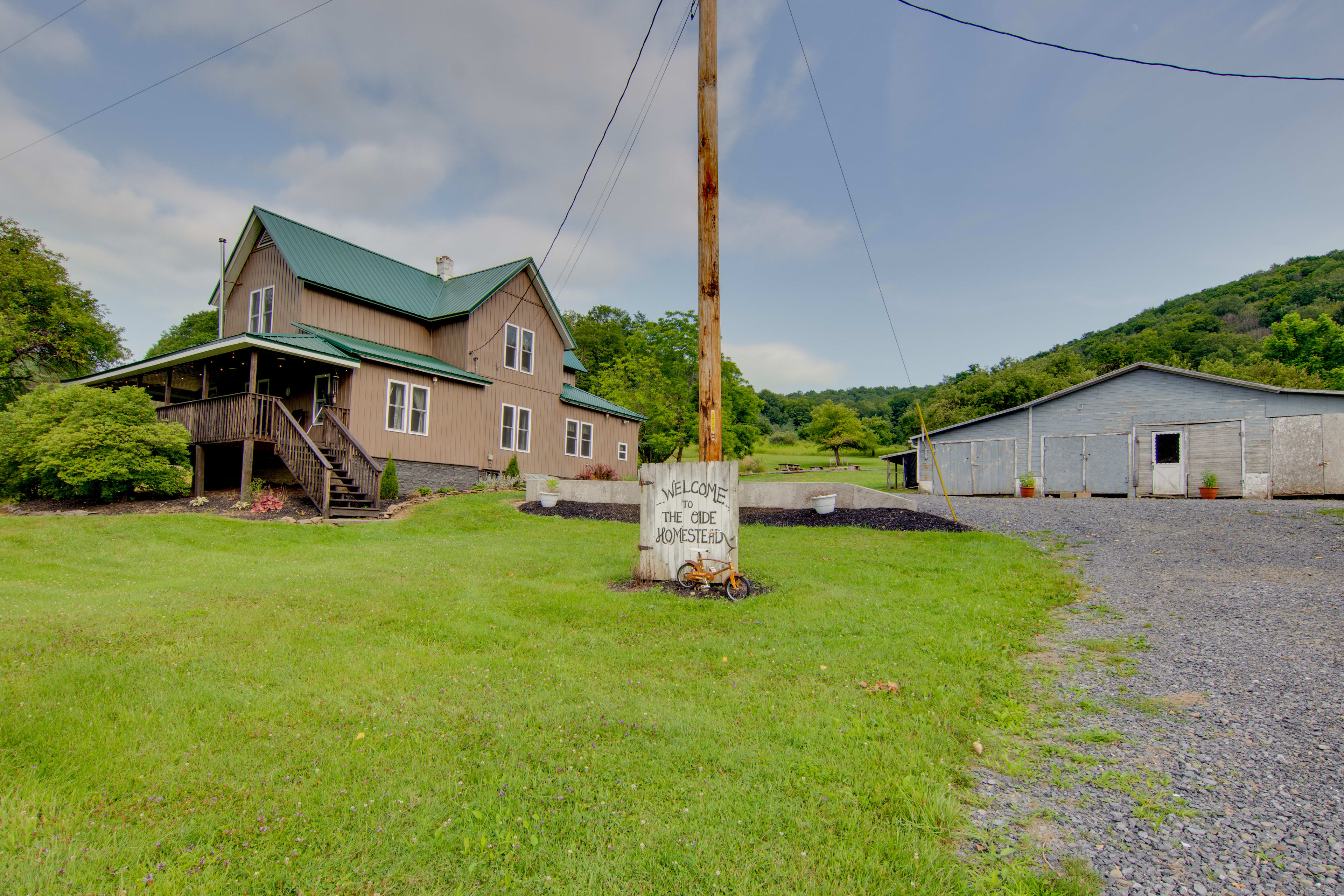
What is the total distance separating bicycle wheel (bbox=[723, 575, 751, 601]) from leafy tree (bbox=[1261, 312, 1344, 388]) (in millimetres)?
62120

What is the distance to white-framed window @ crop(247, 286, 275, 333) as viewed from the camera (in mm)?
20391

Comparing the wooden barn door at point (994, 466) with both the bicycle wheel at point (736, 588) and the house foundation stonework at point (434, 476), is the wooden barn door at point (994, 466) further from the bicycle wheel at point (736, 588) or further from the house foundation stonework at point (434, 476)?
the bicycle wheel at point (736, 588)

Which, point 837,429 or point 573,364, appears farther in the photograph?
point 837,429

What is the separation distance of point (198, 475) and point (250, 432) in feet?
7.48

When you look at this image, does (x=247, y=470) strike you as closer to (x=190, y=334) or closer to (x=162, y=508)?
(x=162, y=508)

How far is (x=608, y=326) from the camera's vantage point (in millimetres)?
58750

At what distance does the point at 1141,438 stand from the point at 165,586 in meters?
27.8

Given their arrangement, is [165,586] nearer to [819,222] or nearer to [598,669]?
[598,669]

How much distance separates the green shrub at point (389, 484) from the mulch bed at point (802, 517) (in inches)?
149

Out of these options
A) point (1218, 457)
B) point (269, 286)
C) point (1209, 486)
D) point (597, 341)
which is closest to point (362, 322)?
point (269, 286)

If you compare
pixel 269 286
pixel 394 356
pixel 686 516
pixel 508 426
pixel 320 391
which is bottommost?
pixel 686 516

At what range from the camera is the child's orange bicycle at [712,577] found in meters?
7.91

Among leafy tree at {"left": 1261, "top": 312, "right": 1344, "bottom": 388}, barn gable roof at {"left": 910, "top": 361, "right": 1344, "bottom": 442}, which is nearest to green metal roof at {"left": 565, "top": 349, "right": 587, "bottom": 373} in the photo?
barn gable roof at {"left": 910, "top": 361, "right": 1344, "bottom": 442}

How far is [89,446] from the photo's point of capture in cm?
1517
